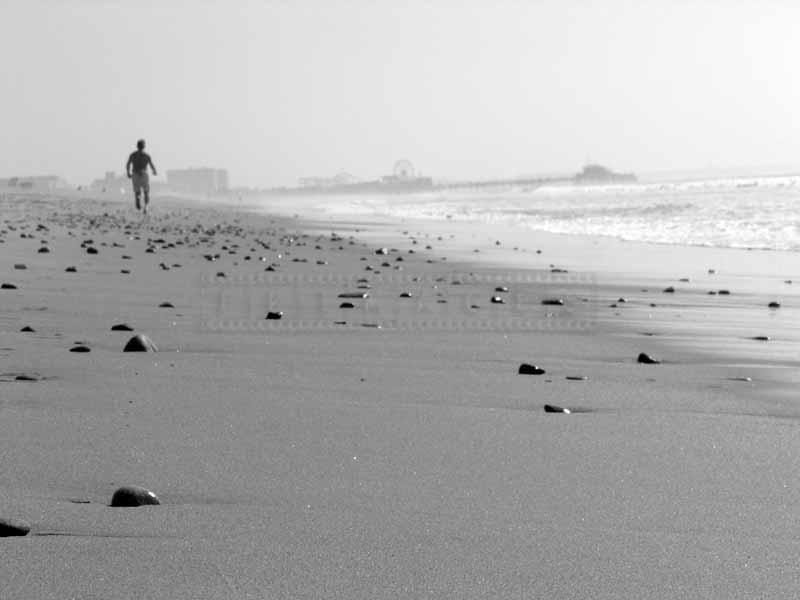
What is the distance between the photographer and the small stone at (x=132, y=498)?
2.32 meters

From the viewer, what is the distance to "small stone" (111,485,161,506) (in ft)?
7.61

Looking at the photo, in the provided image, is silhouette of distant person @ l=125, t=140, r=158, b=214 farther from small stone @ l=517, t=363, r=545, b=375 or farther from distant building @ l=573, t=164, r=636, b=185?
distant building @ l=573, t=164, r=636, b=185

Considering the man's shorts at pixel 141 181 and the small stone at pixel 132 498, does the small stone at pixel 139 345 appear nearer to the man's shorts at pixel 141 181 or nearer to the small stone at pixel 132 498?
the small stone at pixel 132 498

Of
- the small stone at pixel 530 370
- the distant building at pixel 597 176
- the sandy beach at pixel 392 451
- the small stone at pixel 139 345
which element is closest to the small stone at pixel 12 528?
the sandy beach at pixel 392 451

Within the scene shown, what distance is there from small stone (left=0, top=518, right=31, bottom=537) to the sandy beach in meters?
0.05

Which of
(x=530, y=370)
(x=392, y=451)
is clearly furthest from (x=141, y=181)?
(x=392, y=451)

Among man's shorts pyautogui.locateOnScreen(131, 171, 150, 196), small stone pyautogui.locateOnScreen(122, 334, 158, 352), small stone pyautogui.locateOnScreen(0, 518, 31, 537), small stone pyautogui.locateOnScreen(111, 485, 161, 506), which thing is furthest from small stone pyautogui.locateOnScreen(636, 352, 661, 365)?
man's shorts pyautogui.locateOnScreen(131, 171, 150, 196)

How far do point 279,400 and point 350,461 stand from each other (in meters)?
0.87

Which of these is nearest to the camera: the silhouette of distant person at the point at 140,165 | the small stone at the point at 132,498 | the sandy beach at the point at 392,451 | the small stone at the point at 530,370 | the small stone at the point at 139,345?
the sandy beach at the point at 392,451

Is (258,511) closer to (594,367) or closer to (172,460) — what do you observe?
(172,460)

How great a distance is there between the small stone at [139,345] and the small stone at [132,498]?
2.32m

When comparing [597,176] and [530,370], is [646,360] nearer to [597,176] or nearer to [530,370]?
[530,370]

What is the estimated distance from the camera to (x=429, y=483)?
262 cm

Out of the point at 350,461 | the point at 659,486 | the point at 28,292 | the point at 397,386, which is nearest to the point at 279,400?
the point at 397,386
